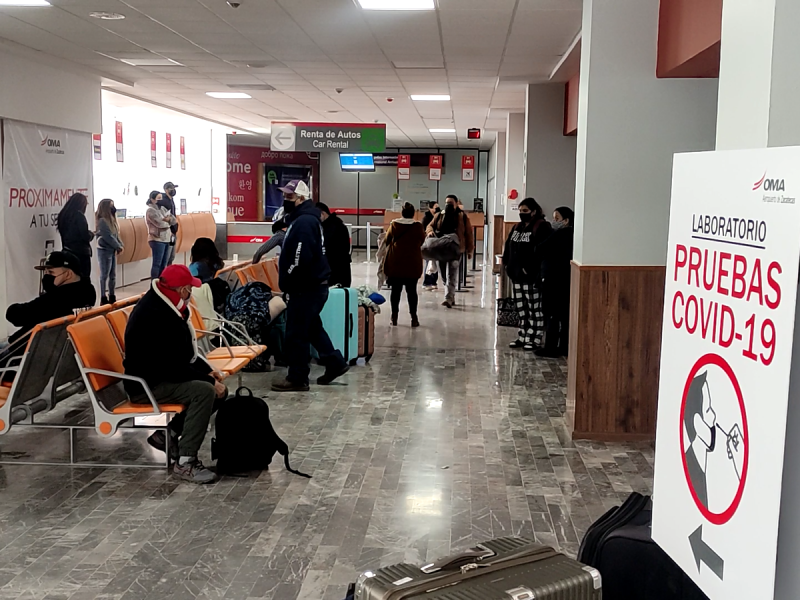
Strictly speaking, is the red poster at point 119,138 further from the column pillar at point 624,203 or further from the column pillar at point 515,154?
the column pillar at point 624,203

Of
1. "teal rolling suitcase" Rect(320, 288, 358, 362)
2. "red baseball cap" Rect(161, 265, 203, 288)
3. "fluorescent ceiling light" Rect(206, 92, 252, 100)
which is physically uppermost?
"fluorescent ceiling light" Rect(206, 92, 252, 100)

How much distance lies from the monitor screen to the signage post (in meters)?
7.17

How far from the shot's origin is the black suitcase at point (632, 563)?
7.23 ft

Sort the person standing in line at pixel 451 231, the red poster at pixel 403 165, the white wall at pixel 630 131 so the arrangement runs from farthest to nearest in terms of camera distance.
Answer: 1. the red poster at pixel 403 165
2. the person standing in line at pixel 451 231
3. the white wall at pixel 630 131

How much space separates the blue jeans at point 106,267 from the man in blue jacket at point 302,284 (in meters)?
5.43

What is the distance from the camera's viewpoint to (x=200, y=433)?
4785 mm

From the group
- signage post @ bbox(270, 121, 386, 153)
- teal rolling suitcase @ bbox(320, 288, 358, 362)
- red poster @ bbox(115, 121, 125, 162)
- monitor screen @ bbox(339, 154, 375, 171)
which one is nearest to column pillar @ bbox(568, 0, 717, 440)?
teal rolling suitcase @ bbox(320, 288, 358, 362)

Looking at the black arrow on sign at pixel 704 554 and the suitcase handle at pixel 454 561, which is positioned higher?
the black arrow on sign at pixel 704 554

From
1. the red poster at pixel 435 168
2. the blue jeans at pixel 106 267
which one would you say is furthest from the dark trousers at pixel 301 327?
the red poster at pixel 435 168

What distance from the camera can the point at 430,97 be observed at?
41.4 feet

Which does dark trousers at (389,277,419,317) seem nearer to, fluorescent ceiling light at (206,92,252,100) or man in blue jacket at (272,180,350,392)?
man in blue jacket at (272,180,350,392)

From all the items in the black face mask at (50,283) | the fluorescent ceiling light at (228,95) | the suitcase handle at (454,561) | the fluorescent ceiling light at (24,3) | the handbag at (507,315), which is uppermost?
the fluorescent ceiling light at (228,95)

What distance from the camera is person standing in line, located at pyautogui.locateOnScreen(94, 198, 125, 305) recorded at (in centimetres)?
1139

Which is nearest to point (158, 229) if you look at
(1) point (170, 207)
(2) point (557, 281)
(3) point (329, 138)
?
(1) point (170, 207)
